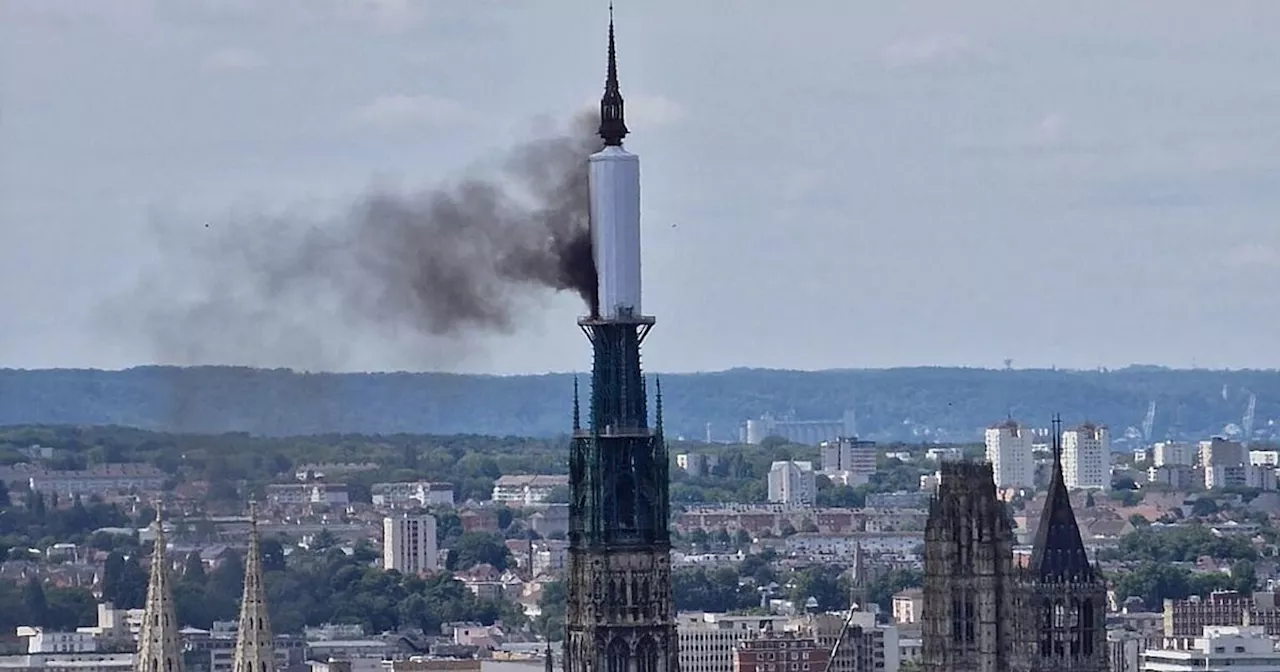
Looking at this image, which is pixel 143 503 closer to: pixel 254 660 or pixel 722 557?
pixel 254 660

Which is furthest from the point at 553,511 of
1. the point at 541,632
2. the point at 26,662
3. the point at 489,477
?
the point at 26,662

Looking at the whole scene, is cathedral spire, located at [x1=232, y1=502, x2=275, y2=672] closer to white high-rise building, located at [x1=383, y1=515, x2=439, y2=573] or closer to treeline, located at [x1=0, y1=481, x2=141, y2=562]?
treeline, located at [x1=0, y1=481, x2=141, y2=562]

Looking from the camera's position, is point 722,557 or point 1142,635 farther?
point 722,557

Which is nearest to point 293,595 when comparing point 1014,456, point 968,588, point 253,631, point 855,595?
point 855,595

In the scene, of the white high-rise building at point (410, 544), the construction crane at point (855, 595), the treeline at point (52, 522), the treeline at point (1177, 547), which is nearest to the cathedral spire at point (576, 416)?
the treeline at point (52, 522)

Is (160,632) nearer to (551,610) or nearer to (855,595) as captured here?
(551,610)

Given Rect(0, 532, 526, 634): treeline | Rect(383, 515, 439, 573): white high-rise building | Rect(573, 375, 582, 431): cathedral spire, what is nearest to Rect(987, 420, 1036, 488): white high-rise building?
Rect(0, 532, 526, 634): treeline

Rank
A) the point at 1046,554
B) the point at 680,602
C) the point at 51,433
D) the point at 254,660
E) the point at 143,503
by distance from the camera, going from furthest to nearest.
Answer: the point at 680,602 < the point at 51,433 < the point at 143,503 < the point at 1046,554 < the point at 254,660
